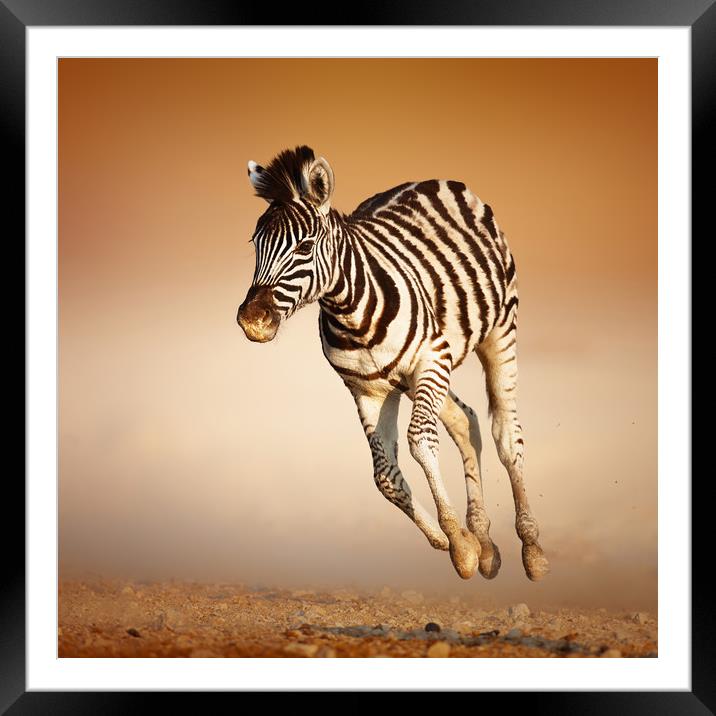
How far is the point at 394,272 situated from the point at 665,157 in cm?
208

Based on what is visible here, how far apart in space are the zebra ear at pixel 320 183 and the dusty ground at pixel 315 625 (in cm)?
310

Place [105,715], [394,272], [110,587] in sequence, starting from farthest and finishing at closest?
1. [110,587]
2. [394,272]
3. [105,715]

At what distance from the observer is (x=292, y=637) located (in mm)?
8203

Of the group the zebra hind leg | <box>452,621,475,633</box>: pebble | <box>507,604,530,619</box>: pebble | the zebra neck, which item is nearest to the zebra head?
the zebra neck

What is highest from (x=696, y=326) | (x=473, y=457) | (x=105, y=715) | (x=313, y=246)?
(x=313, y=246)

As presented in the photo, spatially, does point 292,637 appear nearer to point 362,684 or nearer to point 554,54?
point 362,684

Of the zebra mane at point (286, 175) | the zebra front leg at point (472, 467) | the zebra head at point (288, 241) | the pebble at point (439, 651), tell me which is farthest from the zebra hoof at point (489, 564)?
the zebra mane at point (286, 175)

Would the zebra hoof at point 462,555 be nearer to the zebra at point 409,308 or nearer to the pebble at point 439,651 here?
the zebra at point 409,308

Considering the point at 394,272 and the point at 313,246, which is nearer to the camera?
the point at 313,246

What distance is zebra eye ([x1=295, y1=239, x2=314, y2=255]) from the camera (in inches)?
296

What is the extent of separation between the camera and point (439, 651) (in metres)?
7.61

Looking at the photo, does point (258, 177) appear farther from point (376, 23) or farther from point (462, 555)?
point (462, 555)

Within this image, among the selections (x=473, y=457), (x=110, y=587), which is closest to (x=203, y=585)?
(x=110, y=587)

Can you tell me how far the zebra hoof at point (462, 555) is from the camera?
7.73 metres
